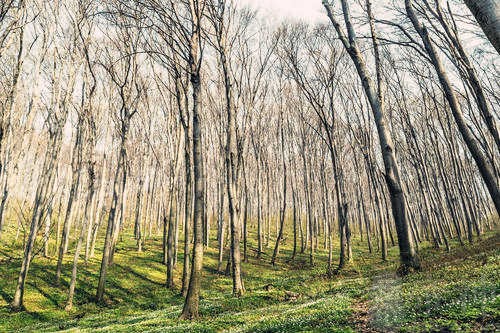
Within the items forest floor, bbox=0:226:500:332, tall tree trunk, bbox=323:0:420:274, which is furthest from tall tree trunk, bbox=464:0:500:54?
tall tree trunk, bbox=323:0:420:274

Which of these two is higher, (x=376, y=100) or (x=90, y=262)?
(x=376, y=100)

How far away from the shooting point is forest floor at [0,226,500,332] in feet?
18.3

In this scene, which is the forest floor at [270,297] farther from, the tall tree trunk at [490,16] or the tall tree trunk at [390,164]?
the tall tree trunk at [490,16]

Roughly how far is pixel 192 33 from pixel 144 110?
57.9 ft

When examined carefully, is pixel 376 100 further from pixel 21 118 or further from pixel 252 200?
pixel 252 200

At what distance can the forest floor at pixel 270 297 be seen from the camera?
219 inches

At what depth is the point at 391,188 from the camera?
10461mm

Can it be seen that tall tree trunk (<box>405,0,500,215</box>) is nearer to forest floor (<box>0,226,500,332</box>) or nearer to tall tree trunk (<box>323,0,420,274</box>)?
tall tree trunk (<box>323,0,420,274</box>)

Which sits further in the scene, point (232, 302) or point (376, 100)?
point (232, 302)

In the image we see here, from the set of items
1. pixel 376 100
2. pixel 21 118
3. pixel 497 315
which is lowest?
pixel 497 315

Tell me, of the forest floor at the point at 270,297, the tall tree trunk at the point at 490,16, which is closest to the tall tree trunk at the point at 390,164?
the forest floor at the point at 270,297

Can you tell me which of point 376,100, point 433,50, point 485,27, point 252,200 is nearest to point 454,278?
point 376,100

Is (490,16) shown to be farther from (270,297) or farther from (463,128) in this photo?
(270,297)

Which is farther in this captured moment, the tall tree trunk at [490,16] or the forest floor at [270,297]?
the forest floor at [270,297]
